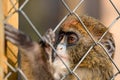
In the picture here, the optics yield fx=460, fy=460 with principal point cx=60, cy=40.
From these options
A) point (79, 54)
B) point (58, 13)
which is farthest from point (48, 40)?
point (58, 13)

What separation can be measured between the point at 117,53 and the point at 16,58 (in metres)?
1.41

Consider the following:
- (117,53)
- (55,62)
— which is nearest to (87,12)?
(117,53)

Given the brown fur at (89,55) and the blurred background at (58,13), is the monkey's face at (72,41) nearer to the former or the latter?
the brown fur at (89,55)

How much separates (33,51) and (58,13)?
49.1 inches

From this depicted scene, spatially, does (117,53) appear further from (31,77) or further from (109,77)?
(31,77)

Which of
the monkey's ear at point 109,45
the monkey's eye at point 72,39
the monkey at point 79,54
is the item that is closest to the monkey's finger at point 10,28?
the monkey at point 79,54

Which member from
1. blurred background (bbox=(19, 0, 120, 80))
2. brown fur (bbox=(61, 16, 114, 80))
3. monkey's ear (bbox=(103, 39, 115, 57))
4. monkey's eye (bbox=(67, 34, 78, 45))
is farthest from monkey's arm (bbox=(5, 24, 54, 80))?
blurred background (bbox=(19, 0, 120, 80))

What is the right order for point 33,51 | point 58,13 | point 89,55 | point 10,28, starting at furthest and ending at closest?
point 58,13 → point 89,55 → point 33,51 → point 10,28

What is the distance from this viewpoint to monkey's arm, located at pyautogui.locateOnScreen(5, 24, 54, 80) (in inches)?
84.2

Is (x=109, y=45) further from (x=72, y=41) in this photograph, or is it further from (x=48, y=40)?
(x=48, y=40)

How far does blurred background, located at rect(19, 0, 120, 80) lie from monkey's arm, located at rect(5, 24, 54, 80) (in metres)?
1.08

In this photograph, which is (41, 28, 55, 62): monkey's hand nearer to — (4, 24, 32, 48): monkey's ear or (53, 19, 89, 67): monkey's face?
(4, 24, 32, 48): monkey's ear

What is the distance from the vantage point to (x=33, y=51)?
7.67 ft

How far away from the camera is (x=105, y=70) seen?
Result: 10.0 ft
